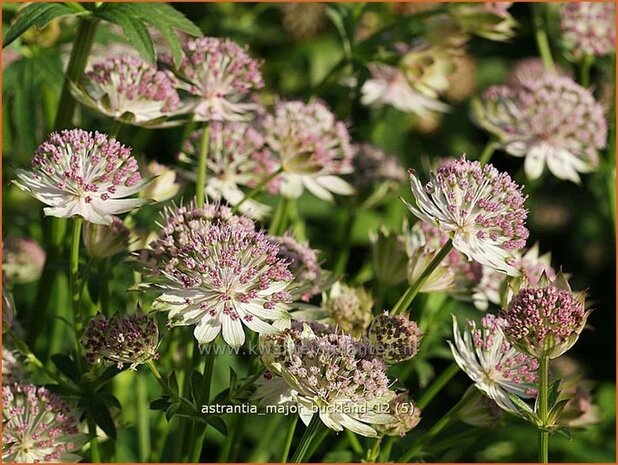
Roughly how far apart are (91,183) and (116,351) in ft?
0.83

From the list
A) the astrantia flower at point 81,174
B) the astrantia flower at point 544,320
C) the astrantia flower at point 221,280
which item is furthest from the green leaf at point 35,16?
the astrantia flower at point 544,320

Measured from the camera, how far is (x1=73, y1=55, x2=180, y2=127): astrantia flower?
1.65 metres

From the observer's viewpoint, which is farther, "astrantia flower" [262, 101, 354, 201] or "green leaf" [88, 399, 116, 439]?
"astrantia flower" [262, 101, 354, 201]

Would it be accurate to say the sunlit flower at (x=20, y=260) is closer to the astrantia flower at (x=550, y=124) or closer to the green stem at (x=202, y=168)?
the green stem at (x=202, y=168)

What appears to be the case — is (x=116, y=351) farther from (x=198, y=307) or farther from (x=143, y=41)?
(x=143, y=41)

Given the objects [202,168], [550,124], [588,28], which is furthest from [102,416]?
[588,28]

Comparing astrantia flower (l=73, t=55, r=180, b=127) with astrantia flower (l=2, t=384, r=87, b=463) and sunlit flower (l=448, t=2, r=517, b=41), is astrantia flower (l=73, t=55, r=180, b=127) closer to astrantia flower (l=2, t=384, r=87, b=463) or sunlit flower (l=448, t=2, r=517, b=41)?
astrantia flower (l=2, t=384, r=87, b=463)

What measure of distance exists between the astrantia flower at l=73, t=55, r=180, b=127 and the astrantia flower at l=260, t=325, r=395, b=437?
1.65ft

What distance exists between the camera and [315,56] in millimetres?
3016

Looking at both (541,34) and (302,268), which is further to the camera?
(541,34)

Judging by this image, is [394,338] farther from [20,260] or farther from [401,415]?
[20,260]

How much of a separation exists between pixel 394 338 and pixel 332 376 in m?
0.12

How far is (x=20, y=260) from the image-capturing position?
197cm

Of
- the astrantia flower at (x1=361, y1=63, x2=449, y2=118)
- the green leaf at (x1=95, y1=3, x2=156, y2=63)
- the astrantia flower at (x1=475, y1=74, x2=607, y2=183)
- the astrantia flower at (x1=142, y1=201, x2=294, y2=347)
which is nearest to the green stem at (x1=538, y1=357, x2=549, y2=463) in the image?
the astrantia flower at (x1=142, y1=201, x2=294, y2=347)
